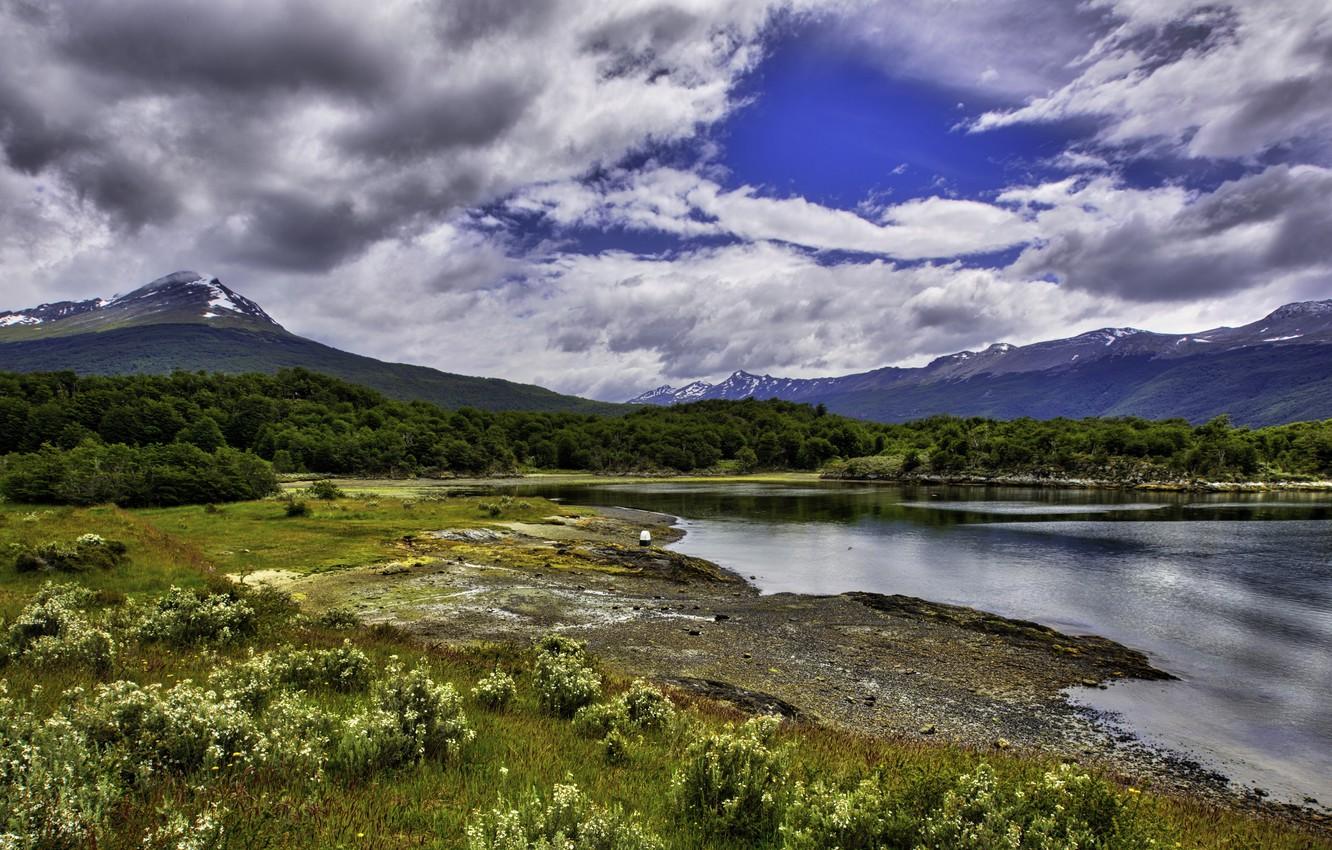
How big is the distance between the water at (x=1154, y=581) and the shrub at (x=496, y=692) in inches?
646

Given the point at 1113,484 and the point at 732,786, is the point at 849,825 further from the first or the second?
the point at 1113,484

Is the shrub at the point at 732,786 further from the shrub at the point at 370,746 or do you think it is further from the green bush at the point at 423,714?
the shrub at the point at 370,746

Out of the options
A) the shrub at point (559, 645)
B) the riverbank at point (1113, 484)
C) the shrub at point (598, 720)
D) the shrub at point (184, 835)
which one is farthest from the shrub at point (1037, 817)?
the riverbank at point (1113, 484)

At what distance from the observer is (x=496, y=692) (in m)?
10.0

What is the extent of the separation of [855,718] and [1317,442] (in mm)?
182387

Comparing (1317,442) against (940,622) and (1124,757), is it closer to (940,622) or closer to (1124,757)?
(940,622)

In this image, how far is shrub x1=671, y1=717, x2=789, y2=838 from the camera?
6.27m

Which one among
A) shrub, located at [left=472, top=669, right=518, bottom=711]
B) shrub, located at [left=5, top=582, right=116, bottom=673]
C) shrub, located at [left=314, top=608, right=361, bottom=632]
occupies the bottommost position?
shrub, located at [left=314, top=608, right=361, bottom=632]

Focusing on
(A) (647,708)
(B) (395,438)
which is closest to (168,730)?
(A) (647,708)

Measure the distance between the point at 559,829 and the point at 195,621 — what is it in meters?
10.9

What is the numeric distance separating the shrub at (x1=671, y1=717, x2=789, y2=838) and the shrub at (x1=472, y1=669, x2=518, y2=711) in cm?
425

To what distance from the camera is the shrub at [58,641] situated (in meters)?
9.06

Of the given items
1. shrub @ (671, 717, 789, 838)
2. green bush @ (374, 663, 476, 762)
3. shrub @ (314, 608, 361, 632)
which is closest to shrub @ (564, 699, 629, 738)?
green bush @ (374, 663, 476, 762)

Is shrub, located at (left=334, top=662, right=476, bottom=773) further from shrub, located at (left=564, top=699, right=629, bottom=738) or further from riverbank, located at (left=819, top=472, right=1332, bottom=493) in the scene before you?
riverbank, located at (left=819, top=472, right=1332, bottom=493)
